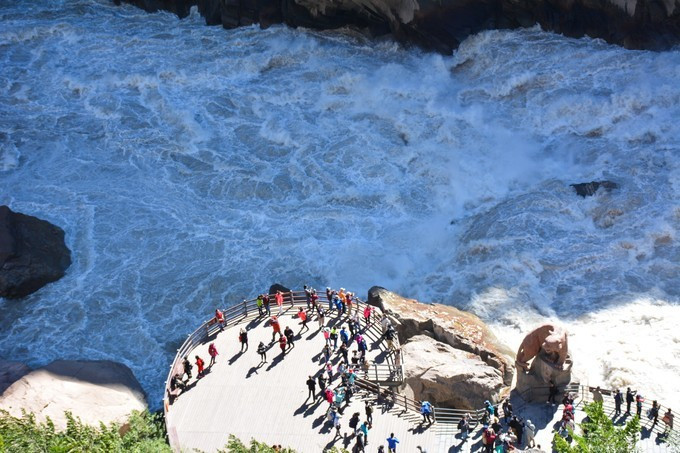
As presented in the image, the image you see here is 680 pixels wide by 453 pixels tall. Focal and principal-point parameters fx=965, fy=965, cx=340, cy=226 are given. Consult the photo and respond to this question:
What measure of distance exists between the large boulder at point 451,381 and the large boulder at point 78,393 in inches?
392

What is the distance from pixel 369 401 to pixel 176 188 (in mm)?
20503

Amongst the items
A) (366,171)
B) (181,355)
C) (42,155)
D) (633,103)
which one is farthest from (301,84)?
(181,355)

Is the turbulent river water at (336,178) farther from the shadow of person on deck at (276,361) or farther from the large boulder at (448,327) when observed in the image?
the shadow of person on deck at (276,361)

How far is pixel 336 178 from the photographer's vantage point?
4819cm

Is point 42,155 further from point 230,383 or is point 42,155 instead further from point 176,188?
point 230,383

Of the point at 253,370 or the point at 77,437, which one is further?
the point at 253,370

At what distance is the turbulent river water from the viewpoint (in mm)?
40719

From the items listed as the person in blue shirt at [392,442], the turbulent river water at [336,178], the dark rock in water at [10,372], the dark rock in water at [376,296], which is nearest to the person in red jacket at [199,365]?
the turbulent river water at [336,178]

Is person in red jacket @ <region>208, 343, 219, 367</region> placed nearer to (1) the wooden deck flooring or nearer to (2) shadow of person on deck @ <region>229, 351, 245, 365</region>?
(1) the wooden deck flooring

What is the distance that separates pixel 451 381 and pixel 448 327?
354 centimetres

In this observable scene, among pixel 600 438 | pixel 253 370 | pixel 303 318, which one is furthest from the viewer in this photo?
pixel 303 318

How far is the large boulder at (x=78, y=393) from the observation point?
33.7 metres

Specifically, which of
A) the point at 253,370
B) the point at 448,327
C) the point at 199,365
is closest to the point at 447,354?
the point at 448,327

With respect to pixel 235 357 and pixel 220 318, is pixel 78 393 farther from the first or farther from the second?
pixel 235 357
